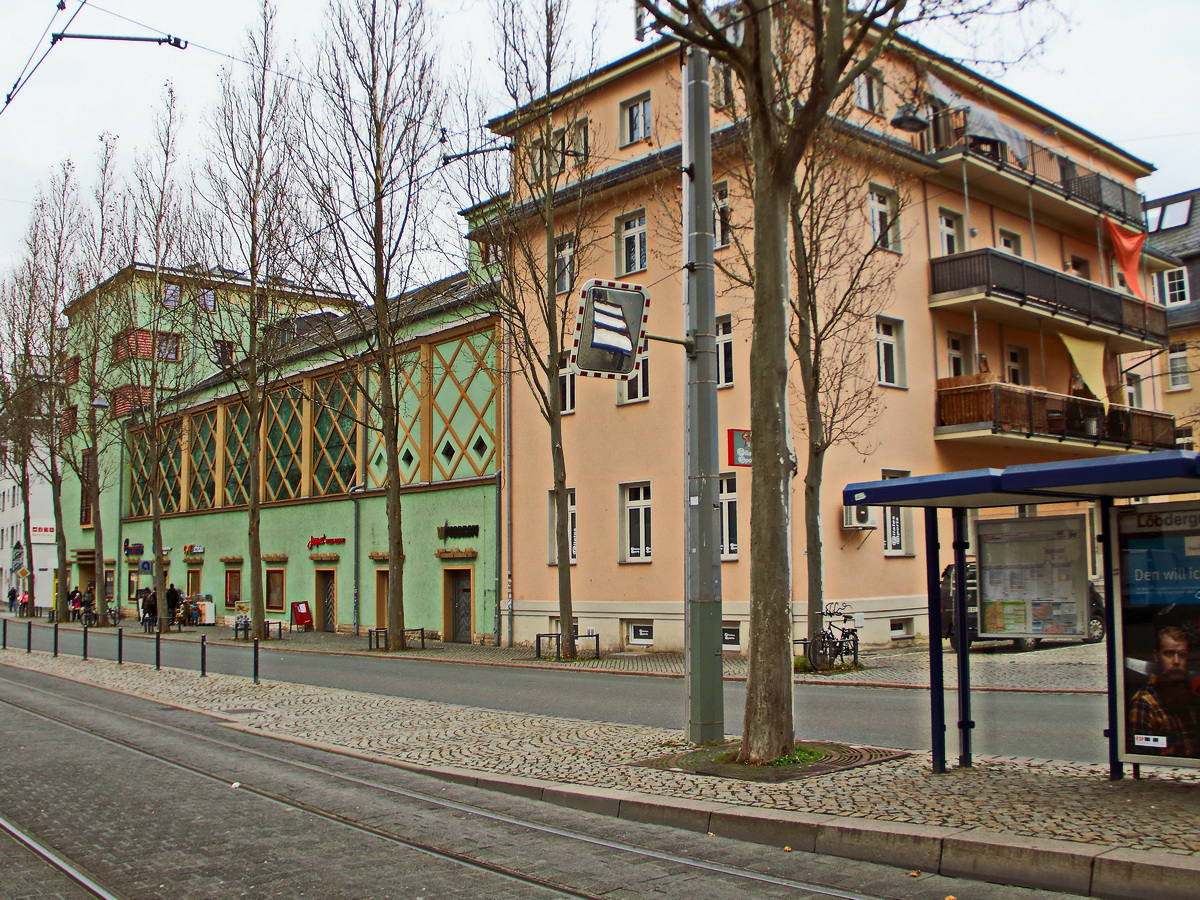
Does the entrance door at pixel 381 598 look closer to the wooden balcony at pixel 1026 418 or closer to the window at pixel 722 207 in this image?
the window at pixel 722 207

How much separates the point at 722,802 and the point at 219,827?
3.51m

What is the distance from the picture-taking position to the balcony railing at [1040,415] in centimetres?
2519

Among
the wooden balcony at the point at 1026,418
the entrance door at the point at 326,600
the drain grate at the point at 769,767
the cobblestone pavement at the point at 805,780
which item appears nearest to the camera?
the cobblestone pavement at the point at 805,780

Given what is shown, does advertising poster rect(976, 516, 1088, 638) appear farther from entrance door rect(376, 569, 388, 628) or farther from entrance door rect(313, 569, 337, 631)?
entrance door rect(313, 569, 337, 631)

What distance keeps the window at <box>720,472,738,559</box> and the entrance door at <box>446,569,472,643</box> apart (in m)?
9.54

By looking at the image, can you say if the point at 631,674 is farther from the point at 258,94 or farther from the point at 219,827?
the point at 258,94

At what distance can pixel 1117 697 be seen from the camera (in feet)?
24.2

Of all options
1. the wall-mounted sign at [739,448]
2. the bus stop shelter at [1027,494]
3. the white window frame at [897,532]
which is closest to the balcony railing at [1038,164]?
the white window frame at [897,532]

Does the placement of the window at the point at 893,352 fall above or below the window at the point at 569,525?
above

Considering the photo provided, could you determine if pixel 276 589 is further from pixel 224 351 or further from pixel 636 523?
pixel 636 523

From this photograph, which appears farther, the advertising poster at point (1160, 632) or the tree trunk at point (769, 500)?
the tree trunk at point (769, 500)

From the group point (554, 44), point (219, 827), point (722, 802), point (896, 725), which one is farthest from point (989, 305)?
point (219, 827)

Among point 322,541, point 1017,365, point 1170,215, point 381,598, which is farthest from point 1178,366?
point 322,541

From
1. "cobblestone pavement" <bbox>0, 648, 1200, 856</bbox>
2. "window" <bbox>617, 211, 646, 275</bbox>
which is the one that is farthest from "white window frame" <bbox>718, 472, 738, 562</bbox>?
"cobblestone pavement" <bbox>0, 648, 1200, 856</bbox>
